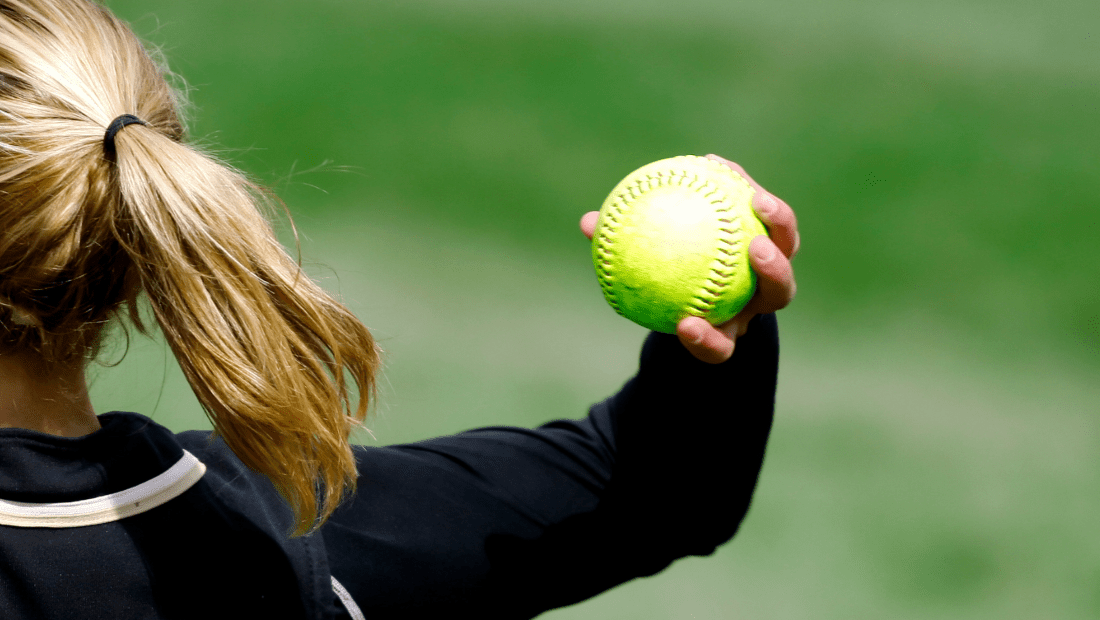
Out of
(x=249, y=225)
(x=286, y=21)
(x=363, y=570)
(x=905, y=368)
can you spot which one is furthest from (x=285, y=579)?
(x=286, y=21)

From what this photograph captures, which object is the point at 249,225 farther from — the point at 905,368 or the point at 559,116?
the point at 559,116

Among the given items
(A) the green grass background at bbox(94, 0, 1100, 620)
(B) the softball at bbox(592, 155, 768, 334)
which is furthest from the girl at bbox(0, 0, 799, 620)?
(A) the green grass background at bbox(94, 0, 1100, 620)

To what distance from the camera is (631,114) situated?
5.96 m

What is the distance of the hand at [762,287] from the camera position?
130cm

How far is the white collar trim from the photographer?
103 cm

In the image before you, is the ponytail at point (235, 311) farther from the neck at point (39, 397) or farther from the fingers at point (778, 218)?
the fingers at point (778, 218)

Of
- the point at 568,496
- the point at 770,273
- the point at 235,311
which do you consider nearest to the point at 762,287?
the point at 770,273

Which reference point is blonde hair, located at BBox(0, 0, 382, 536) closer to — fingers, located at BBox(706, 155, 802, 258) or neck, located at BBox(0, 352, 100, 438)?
neck, located at BBox(0, 352, 100, 438)

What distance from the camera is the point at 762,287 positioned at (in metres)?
1.39

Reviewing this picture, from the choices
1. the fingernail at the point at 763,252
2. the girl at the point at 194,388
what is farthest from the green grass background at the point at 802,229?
the fingernail at the point at 763,252

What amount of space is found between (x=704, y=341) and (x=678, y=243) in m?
0.32

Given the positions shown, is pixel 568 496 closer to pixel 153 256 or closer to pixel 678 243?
pixel 678 243

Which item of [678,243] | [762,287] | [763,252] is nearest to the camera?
[763,252]

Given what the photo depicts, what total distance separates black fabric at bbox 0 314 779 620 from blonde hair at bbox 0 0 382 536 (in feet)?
0.34
